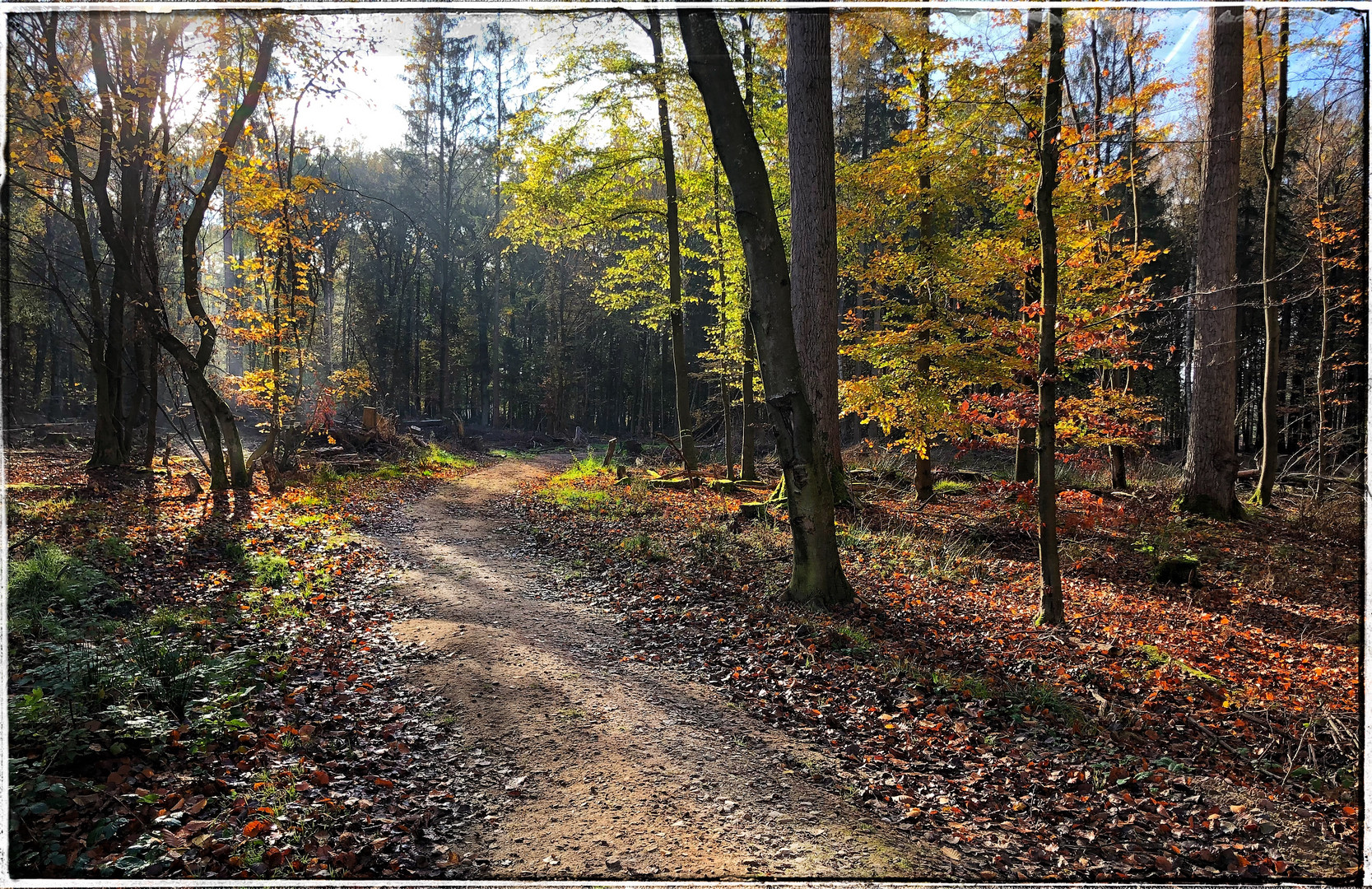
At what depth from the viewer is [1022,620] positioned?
6512 millimetres

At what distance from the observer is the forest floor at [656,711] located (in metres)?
2.91

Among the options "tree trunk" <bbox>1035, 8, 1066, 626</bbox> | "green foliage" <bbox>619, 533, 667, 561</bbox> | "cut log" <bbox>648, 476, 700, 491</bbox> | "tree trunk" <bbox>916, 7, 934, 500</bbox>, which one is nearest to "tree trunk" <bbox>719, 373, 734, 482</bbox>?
"cut log" <bbox>648, 476, 700, 491</bbox>

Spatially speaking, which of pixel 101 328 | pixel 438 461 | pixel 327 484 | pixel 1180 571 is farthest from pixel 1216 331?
pixel 101 328

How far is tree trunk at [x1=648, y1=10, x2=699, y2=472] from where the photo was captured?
12445mm

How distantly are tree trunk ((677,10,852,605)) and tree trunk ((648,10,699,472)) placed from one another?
7.59 m

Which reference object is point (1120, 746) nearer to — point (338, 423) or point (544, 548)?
point (544, 548)

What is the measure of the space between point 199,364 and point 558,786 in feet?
38.0

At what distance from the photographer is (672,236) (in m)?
14.4

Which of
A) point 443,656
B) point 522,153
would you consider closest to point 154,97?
point 522,153

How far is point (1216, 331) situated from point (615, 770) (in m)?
12.7

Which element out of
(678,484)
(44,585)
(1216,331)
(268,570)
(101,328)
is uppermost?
(101,328)

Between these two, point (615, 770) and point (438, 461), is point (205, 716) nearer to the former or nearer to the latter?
point (615, 770)

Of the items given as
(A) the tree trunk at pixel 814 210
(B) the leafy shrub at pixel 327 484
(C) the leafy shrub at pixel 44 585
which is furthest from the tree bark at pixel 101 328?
(A) the tree trunk at pixel 814 210

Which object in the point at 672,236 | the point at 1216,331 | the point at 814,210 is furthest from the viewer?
the point at 672,236
